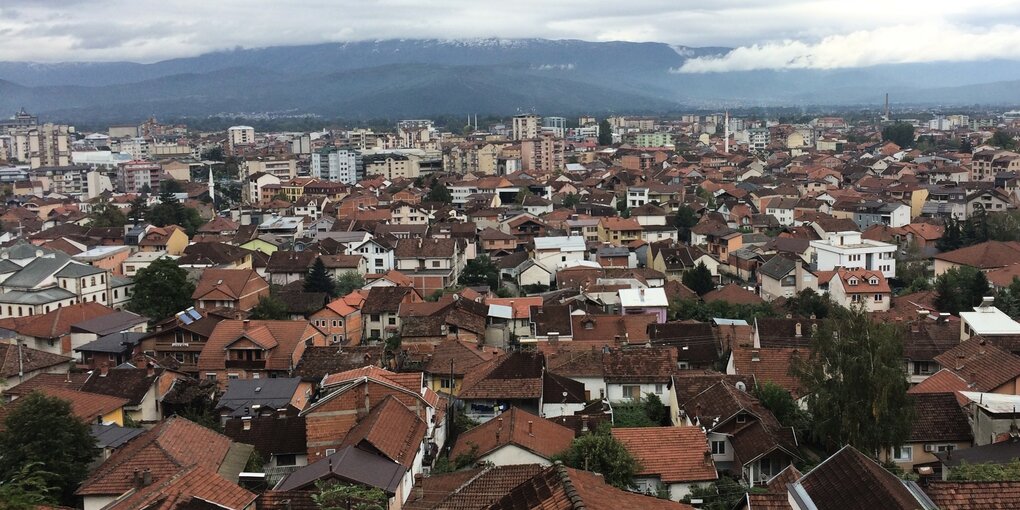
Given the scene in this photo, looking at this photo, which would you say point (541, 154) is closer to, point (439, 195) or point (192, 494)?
point (439, 195)

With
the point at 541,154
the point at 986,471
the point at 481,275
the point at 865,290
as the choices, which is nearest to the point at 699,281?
the point at 865,290

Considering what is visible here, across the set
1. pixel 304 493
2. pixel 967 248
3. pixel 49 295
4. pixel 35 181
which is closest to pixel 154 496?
pixel 304 493

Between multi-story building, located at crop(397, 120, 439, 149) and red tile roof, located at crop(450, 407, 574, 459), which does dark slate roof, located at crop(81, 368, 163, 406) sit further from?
multi-story building, located at crop(397, 120, 439, 149)

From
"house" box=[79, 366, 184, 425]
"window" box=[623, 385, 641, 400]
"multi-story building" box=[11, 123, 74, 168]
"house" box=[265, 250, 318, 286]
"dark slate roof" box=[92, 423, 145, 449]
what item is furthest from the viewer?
"multi-story building" box=[11, 123, 74, 168]

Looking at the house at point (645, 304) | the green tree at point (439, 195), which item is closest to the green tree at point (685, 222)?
the green tree at point (439, 195)

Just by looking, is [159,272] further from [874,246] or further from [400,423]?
[874,246]

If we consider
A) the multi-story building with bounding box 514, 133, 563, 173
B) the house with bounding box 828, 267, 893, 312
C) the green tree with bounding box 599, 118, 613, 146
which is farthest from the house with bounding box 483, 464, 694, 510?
the green tree with bounding box 599, 118, 613, 146

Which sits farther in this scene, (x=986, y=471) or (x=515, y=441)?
(x=515, y=441)
